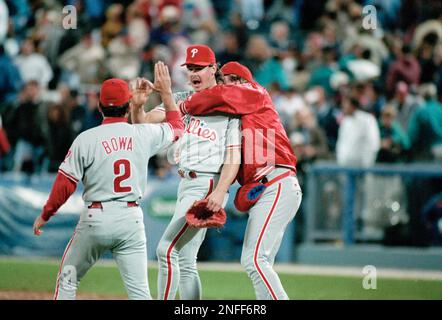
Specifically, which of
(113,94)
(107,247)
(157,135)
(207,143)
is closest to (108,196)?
(107,247)

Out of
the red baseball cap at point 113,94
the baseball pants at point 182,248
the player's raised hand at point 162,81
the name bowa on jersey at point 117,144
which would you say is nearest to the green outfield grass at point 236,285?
the baseball pants at point 182,248

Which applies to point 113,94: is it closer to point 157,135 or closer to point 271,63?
point 157,135

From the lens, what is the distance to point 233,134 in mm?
6816

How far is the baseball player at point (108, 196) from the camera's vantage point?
6387 millimetres

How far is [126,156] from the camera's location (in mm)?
6480

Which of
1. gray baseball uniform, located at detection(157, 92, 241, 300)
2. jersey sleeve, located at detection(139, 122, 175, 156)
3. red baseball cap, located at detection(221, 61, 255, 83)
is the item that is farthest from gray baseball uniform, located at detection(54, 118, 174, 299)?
red baseball cap, located at detection(221, 61, 255, 83)

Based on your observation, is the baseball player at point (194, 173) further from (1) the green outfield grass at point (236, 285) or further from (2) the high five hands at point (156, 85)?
(1) the green outfield grass at point (236, 285)

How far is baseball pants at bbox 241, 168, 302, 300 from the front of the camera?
21.3ft

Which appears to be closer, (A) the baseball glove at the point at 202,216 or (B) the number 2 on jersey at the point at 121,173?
(B) the number 2 on jersey at the point at 121,173

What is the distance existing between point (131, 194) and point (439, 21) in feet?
30.0

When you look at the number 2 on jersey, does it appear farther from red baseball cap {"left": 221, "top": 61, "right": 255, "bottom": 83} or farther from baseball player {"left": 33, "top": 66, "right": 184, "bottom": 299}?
red baseball cap {"left": 221, "top": 61, "right": 255, "bottom": 83}

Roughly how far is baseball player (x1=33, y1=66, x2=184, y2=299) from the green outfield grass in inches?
109
